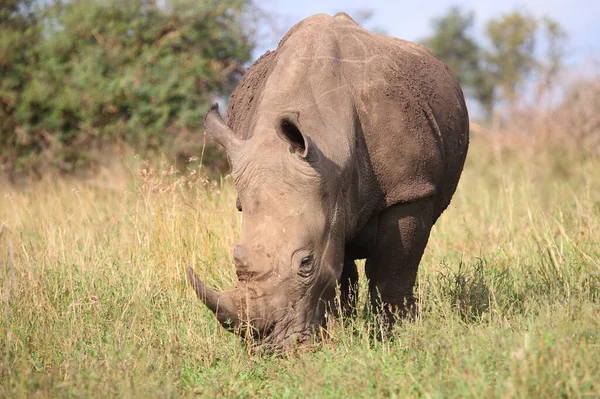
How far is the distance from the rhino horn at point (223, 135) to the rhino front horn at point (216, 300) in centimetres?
80

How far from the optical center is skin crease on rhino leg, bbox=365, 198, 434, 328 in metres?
5.19

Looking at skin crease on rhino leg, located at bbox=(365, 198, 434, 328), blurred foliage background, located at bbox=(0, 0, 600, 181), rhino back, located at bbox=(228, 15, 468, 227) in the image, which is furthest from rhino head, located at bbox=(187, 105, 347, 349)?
blurred foliage background, located at bbox=(0, 0, 600, 181)

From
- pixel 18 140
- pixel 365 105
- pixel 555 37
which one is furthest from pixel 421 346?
pixel 555 37

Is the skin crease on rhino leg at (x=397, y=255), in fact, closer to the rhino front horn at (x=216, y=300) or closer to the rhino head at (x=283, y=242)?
the rhino head at (x=283, y=242)

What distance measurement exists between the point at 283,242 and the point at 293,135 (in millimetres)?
607

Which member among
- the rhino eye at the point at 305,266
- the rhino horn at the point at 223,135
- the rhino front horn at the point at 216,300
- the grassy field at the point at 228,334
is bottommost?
the grassy field at the point at 228,334

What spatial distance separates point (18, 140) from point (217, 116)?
8808 mm

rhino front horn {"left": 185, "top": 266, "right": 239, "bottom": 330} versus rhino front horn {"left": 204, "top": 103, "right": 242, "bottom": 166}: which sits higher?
rhino front horn {"left": 204, "top": 103, "right": 242, "bottom": 166}

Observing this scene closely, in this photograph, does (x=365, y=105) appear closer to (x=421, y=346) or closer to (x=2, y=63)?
(x=421, y=346)

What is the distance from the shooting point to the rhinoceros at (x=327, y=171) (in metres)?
4.52

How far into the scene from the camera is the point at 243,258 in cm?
447

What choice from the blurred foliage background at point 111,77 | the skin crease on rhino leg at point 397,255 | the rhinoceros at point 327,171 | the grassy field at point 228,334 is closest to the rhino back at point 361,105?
the rhinoceros at point 327,171

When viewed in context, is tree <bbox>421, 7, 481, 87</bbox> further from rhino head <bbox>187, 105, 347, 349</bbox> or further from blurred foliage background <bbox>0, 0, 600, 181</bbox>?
rhino head <bbox>187, 105, 347, 349</bbox>

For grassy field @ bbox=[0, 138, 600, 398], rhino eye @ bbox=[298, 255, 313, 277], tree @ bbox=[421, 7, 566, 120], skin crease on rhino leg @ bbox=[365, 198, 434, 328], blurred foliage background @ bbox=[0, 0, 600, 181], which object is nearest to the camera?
grassy field @ bbox=[0, 138, 600, 398]
